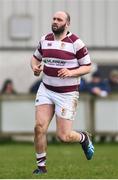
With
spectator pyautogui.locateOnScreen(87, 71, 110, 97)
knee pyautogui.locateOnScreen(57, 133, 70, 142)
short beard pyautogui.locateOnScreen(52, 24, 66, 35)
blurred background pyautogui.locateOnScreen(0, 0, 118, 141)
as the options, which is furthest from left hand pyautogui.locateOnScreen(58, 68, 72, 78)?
spectator pyautogui.locateOnScreen(87, 71, 110, 97)

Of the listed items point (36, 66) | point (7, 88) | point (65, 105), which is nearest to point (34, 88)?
point (7, 88)

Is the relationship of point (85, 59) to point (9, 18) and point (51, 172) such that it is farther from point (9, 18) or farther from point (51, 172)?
point (9, 18)

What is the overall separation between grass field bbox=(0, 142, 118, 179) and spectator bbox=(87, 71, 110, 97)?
176 cm

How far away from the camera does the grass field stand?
12.0 metres

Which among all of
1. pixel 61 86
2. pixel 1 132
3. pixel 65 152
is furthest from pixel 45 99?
pixel 1 132

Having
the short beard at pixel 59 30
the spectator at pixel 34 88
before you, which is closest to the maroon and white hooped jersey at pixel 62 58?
the short beard at pixel 59 30

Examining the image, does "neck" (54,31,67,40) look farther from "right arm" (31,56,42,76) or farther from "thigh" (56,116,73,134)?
"thigh" (56,116,73,134)

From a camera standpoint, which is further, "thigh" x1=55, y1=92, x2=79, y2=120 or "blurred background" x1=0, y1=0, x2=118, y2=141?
"blurred background" x1=0, y1=0, x2=118, y2=141

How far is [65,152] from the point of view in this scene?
745 inches

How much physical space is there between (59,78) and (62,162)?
3.07m

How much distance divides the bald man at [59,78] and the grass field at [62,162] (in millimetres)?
483

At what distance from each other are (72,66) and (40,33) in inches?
498

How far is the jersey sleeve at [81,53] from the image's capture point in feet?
40.5

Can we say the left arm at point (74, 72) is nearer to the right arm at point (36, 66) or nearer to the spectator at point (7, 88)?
the right arm at point (36, 66)
